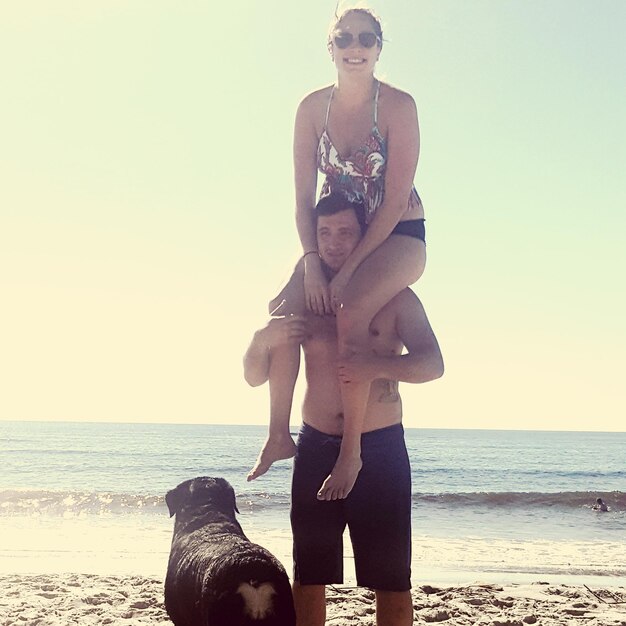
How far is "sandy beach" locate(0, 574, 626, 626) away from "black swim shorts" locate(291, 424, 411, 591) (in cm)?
326

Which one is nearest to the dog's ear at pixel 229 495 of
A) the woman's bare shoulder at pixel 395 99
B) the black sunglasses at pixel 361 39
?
the woman's bare shoulder at pixel 395 99

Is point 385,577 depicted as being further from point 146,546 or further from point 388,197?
point 146,546

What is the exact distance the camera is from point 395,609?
3.17 metres

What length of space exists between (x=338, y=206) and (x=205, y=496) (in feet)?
7.13

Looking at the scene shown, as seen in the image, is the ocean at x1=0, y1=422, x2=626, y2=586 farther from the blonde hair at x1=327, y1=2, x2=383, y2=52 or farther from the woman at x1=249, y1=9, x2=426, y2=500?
the blonde hair at x1=327, y1=2, x2=383, y2=52

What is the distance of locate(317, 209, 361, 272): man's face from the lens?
128 inches

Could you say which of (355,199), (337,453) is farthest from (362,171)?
(337,453)

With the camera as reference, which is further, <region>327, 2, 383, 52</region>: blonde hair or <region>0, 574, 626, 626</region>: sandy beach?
<region>0, 574, 626, 626</region>: sandy beach

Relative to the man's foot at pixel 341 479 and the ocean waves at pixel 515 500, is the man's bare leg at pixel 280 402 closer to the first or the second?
the man's foot at pixel 341 479

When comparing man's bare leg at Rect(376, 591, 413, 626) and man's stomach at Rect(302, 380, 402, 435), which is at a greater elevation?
man's stomach at Rect(302, 380, 402, 435)

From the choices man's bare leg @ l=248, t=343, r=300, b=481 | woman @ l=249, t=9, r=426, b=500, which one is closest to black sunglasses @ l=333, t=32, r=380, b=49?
woman @ l=249, t=9, r=426, b=500

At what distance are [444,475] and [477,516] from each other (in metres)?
13.7

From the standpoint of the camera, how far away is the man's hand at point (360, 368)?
9.70ft

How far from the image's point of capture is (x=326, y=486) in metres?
3.07
